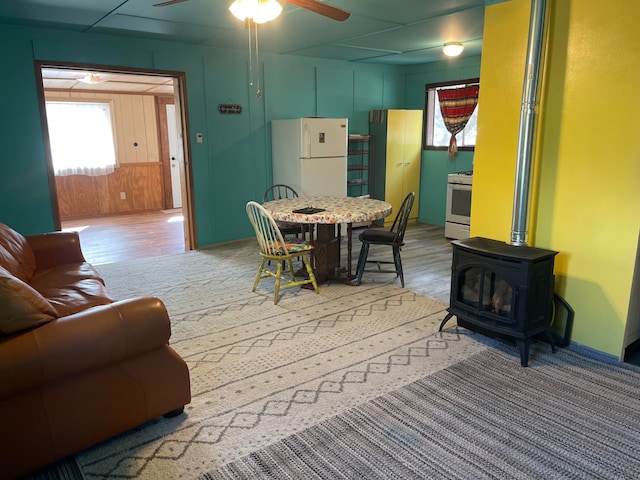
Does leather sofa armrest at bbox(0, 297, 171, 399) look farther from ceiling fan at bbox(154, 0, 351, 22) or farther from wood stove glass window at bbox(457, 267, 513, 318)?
wood stove glass window at bbox(457, 267, 513, 318)

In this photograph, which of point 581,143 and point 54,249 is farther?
point 54,249

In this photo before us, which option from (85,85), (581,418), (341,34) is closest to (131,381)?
(581,418)

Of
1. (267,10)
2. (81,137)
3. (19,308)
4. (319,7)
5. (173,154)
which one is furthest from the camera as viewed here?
(173,154)

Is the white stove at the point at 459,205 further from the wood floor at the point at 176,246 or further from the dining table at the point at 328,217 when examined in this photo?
the dining table at the point at 328,217

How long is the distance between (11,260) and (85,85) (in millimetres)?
5447

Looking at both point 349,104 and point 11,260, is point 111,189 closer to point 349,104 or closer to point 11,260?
point 349,104

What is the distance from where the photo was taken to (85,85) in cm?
730

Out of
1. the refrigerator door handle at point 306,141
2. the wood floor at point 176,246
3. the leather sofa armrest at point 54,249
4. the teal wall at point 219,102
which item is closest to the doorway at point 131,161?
the wood floor at point 176,246

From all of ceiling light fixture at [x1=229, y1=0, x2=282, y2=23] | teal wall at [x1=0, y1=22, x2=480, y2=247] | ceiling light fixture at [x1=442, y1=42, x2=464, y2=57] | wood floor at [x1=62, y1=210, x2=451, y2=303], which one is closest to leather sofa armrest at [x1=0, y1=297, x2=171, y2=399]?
ceiling light fixture at [x1=229, y1=0, x2=282, y2=23]

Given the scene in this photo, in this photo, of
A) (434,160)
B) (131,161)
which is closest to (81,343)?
(434,160)

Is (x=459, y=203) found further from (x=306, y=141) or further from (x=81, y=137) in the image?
(x=81, y=137)

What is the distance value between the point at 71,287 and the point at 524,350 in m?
2.72

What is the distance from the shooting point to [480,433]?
6.89 ft

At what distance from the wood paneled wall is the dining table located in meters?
5.02
